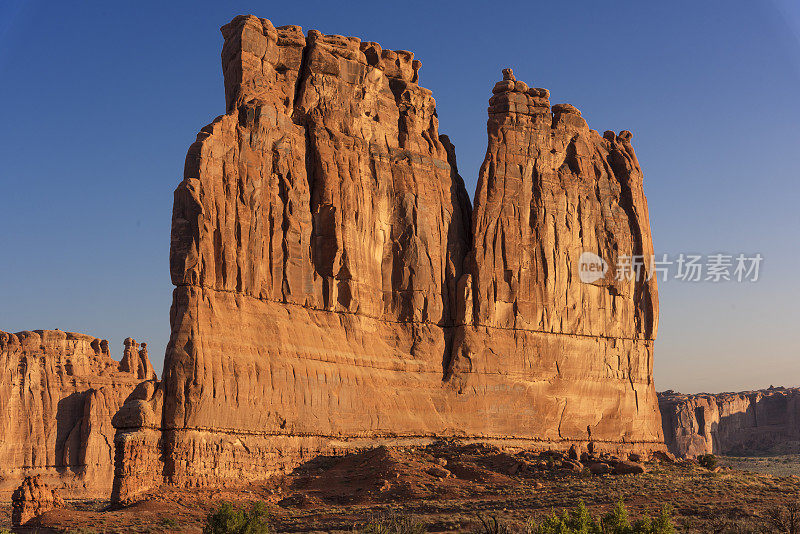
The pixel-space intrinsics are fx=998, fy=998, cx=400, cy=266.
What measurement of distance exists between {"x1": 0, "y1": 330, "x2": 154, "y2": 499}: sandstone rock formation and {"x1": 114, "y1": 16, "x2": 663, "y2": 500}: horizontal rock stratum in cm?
3675

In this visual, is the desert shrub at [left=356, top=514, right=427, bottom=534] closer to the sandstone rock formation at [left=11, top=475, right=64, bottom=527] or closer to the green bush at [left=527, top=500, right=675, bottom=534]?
→ the green bush at [left=527, top=500, right=675, bottom=534]

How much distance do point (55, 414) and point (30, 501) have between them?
41187 mm

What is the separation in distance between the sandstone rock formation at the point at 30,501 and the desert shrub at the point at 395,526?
45.8 feet

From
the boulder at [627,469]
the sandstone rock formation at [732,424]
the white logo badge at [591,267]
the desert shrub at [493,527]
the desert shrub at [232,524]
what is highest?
the white logo badge at [591,267]

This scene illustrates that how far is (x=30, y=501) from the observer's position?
128ft

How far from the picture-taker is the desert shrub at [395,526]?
3172 cm

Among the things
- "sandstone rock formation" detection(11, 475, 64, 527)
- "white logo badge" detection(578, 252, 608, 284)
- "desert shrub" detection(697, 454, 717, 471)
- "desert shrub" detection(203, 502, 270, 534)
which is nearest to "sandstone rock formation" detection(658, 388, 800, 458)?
"white logo badge" detection(578, 252, 608, 284)

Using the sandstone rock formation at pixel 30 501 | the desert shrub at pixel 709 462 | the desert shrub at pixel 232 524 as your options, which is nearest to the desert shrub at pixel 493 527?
the desert shrub at pixel 232 524

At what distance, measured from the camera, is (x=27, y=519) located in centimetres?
3834

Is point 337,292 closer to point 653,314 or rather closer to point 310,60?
point 310,60

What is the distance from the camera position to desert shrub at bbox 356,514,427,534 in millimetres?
31719

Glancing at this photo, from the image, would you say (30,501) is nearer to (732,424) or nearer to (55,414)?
(55,414)

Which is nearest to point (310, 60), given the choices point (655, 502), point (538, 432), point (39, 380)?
point (538, 432)

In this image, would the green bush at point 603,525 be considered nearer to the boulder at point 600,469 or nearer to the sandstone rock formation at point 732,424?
the boulder at point 600,469
